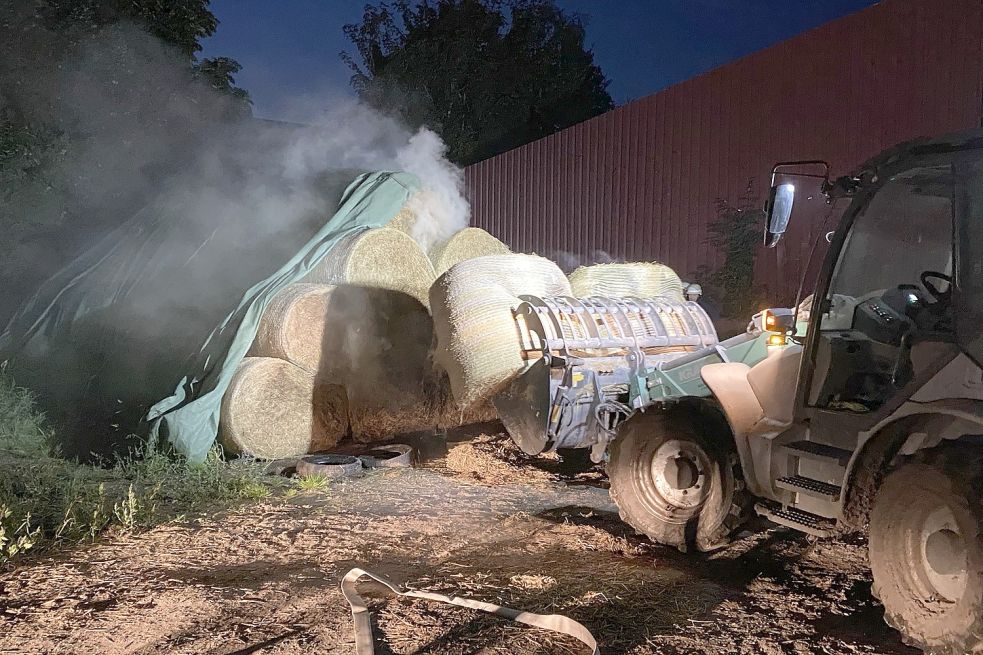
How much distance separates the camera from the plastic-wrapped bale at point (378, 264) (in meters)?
7.80

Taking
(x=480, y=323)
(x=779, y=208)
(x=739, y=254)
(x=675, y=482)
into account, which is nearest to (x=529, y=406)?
(x=480, y=323)

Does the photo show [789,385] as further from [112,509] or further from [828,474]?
[112,509]

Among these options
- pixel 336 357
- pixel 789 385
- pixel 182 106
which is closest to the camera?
pixel 789 385

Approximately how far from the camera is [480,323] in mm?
6246

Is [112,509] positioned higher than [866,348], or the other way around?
[866,348]

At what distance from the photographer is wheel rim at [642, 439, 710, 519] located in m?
4.54

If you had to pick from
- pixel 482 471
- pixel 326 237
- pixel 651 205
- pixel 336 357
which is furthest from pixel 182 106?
pixel 482 471

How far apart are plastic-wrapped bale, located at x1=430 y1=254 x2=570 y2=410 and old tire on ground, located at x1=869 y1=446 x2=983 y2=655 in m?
3.32

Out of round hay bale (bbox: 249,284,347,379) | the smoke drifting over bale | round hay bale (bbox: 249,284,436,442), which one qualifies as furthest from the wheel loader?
the smoke drifting over bale

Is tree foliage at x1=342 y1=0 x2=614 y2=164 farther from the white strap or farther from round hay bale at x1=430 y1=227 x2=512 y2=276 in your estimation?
the white strap

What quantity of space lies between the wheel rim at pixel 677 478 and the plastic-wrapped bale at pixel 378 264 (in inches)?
159

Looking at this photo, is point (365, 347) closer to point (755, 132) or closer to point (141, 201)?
point (755, 132)

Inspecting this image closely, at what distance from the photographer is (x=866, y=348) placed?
3750 mm

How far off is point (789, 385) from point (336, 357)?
15.8ft
